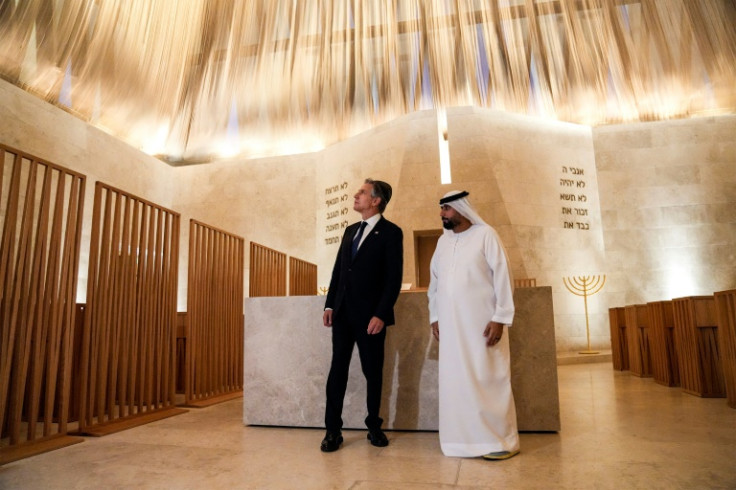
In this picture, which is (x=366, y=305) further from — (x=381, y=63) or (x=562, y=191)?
(x=381, y=63)

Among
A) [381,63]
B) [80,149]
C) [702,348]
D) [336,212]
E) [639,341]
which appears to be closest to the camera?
[702,348]

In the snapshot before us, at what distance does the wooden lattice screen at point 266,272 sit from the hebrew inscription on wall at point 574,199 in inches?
180

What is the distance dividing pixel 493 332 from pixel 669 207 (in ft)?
23.2

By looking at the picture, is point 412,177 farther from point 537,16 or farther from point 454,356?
point 454,356

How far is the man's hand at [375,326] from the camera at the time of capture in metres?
2.57

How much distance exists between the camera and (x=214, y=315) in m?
4.56

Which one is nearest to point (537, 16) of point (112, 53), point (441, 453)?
point (112, 53)

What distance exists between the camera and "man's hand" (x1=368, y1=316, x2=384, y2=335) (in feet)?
8.45

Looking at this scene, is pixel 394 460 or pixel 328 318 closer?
pixel 394 460

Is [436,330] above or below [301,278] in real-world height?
below

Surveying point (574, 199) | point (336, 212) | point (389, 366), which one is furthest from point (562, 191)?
point (389, 366)

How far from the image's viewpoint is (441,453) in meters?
2.46

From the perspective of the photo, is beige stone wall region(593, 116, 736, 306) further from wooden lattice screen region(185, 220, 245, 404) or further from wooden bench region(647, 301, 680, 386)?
wooden lattice screen region(185, 220, 245, 404)

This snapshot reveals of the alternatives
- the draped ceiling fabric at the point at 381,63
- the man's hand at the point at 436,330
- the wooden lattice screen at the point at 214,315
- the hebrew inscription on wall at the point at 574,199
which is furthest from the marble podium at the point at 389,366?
the draped ceiling fabric at the point at 381,63
